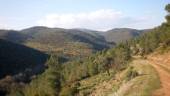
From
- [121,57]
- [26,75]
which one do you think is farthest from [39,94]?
[26,75]

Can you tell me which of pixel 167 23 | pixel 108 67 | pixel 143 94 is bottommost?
pixel 108 67

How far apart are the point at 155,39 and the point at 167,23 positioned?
3778 centimetres

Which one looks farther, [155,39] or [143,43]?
[143,43]

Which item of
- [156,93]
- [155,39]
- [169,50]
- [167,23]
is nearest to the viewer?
[156,93]

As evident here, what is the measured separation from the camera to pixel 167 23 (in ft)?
→ 231

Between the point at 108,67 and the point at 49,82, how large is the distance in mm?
41892

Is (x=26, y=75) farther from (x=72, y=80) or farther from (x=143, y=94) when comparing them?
(x=143, y=94)

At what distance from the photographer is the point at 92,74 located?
118125mm

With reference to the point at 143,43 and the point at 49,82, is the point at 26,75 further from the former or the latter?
the point at 49,82

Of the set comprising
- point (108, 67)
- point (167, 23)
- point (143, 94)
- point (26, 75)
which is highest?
point (167, 23)

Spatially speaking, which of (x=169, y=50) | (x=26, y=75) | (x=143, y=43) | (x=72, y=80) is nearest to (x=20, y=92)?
(x=72, y=80)

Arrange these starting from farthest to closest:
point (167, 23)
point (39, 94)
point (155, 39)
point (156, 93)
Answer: point (155, 39) < point (39, 94) < point (167, 23) < point (156, 93)

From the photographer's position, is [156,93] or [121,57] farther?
[121,57]

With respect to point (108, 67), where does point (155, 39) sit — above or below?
above
